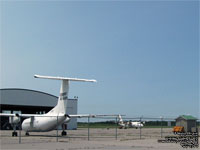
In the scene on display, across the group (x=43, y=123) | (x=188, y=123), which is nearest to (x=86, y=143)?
(x=43, y=123)

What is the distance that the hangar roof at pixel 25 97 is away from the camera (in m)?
54.1

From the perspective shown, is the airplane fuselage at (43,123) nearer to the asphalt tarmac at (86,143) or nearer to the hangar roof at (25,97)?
the asphalt tarmac at (86,143)

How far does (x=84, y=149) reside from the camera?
56.8ft

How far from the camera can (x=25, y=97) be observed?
2222 inches

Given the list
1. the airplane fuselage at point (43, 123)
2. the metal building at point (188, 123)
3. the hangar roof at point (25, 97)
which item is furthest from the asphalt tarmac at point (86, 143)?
the hangar roof at point (25, 97)

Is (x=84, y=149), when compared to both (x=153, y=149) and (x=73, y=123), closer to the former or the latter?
(x=153, y=149)

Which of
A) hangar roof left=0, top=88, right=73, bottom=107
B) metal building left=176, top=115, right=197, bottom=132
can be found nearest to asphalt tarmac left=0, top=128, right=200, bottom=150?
metal building left=176, top=115, right=197, bottom=132

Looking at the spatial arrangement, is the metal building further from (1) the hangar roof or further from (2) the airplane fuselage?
(1) the hangar roof

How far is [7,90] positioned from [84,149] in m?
39.5

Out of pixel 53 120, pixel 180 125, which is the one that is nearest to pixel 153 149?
pixel 53 120

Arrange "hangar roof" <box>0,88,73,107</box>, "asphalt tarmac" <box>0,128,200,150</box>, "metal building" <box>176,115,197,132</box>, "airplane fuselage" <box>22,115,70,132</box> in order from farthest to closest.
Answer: "hangar roof" <box>0,88,73,107</box>
"metal building" <box>176,115,197,132</box>
"airplane fuselage" <box>22,115,70,132</box>
"asphalt tarmac" <box>0,128,200,150</box>

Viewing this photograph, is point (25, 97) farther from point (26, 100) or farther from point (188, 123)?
point (188, 123)

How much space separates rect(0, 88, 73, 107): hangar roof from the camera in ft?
177

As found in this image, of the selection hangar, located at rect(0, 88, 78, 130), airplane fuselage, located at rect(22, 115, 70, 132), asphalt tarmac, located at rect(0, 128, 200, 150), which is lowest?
asphalt tarmac, located at rect(0, 128, 200, 150)
